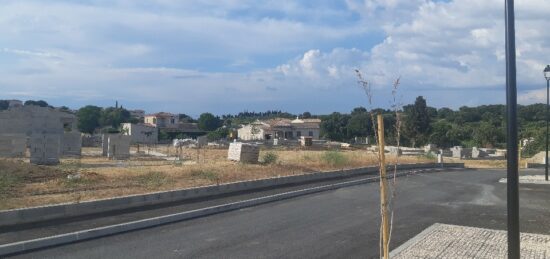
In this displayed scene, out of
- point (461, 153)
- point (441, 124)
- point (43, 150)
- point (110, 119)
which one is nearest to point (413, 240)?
point (43, 150)

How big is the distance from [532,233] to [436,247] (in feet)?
9.70

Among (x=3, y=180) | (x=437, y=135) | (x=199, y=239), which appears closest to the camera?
(x=199, y=239)

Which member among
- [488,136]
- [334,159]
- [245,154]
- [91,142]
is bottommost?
[334,159]

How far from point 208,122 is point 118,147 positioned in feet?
325

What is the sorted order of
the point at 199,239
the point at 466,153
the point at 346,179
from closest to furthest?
the point at 199,239 < the point at 346,179 < the point at 466,153

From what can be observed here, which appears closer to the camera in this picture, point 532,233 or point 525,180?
point 532,233

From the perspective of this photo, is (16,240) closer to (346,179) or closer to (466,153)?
(346,179)

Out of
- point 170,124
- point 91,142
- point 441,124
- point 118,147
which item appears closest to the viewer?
point 118,147

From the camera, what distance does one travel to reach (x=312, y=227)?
11.8 metres

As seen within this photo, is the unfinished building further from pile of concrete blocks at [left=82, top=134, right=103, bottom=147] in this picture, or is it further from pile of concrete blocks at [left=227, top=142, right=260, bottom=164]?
pile of concrete blocks at [left=82, top=134, right=103, bottom=147]

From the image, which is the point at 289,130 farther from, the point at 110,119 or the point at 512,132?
the point at 512,132

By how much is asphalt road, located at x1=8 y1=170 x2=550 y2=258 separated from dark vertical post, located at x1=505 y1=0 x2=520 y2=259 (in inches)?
180

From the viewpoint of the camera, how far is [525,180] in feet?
80.3

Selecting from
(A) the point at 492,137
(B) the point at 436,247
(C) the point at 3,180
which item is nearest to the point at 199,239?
(B) the point at 436,247
